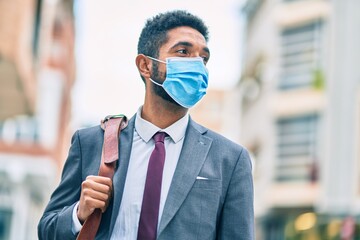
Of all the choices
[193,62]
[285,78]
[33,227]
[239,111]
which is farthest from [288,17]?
[193,62]

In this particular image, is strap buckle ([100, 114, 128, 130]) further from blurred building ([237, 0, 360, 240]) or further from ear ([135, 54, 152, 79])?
blurred building ([237, 0, 360, 240])

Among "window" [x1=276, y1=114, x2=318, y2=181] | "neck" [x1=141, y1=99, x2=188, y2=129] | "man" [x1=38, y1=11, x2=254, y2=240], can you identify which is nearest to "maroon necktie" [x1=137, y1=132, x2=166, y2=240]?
"man" [x1=38, y1=11, x2=254, y2=240]

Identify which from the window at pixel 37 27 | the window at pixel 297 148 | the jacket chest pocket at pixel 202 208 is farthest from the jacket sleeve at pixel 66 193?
the window at pixel 297 148

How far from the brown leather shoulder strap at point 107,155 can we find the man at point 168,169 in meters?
0.03

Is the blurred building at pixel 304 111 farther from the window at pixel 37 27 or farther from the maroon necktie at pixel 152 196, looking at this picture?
the maroon necktie at pixel 152 196

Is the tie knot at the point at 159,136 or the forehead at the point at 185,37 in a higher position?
the forehead at the point at 185,37

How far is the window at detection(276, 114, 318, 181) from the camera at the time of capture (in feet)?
106

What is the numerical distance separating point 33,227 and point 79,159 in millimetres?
39105

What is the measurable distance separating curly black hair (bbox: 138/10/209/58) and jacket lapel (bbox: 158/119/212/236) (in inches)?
12.3

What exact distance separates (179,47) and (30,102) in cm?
1942

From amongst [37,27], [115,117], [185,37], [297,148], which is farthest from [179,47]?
[297,148]

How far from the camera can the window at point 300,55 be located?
107ft

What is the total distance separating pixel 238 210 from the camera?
3389 mm

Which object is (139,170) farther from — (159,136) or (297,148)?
(297,148)
